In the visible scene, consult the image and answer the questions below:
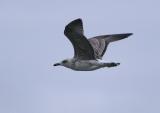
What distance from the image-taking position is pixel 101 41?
1799 inches

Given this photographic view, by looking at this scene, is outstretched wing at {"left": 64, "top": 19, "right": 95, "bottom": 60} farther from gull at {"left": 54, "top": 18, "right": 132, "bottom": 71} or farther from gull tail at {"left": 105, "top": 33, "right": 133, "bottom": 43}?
gull tail at {"left": 105, "top": 33, "right": 133, "bottom": 43}

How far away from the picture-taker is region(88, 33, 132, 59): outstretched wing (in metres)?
44.5

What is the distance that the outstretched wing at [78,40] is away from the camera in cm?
4084

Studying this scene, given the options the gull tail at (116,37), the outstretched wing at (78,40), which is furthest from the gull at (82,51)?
the gull tail at (116,37)

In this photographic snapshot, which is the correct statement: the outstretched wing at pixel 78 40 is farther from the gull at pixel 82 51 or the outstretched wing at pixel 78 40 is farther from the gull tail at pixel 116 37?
the gull tail at pixel 116 37

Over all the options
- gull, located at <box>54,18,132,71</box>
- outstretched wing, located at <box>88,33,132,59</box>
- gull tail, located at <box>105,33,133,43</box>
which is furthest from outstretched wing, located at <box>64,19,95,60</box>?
gull tail, located at <box>105,33,133,43</box>

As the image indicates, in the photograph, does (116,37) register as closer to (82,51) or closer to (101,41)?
(101,41)

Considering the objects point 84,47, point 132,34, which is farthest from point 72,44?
point 132,34

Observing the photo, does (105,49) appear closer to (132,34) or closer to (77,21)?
(132,34)

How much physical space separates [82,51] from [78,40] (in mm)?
1011

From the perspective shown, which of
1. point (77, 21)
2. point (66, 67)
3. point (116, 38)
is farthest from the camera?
point (116, 38)

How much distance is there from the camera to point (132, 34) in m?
45.7

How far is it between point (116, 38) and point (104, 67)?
440cm

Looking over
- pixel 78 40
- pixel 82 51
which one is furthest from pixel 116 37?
pixel 78 40
